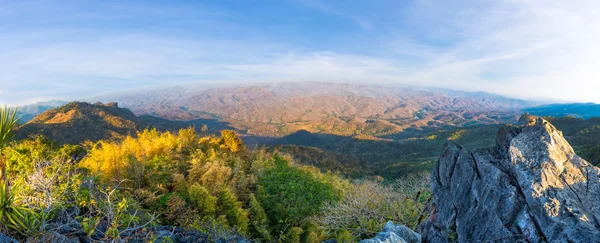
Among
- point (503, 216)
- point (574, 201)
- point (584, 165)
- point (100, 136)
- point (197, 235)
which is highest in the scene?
point (584, 165)

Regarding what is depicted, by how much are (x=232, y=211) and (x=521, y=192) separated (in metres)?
10.3

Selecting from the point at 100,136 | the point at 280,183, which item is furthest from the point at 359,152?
the point at 280,183

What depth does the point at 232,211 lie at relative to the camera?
12.5 m

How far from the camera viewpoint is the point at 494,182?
4.96 m

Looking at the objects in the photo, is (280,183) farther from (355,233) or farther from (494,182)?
(494,182)

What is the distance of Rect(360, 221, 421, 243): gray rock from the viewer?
5238 mm

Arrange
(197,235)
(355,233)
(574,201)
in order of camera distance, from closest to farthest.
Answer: (574,201) < (197,235) < (355,233)

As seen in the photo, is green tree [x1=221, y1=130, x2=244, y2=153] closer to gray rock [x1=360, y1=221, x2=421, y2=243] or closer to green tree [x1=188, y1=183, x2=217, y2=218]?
green tree [x1=188, y1=183, x2=217, y2=218]

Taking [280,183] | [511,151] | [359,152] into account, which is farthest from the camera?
[359,152]

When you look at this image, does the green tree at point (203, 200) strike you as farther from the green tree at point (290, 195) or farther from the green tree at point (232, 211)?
the green tree at point (290, 195)

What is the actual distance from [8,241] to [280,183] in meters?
12.6

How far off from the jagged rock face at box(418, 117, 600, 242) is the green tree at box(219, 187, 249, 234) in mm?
8144

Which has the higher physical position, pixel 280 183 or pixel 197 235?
pixel 197 235

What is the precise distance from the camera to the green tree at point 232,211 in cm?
1219
